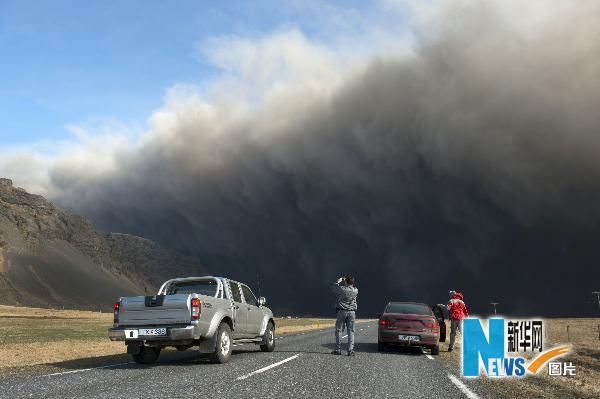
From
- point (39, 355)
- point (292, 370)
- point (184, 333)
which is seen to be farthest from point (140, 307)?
point (39, 355)

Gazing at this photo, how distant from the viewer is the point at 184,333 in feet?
40.1

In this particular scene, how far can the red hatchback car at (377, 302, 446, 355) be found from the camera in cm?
1736

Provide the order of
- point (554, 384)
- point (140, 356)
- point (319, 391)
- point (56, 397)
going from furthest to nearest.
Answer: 1. point (140, 356)
2. point (554, 384)
3. point (319, 391)
4. point (56, 397)

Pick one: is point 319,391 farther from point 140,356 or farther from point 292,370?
point 140,356

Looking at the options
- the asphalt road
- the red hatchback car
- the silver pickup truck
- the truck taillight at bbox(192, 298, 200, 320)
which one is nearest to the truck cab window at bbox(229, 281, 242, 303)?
the silver pickup truck

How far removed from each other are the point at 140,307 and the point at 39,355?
7.57 meters

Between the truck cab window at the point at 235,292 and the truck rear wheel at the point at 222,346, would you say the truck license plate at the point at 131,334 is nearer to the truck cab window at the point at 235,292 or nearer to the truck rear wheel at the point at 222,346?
the truck rear wheel at the point at 222,346

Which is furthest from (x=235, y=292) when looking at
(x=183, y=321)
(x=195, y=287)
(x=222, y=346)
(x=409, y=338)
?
(x=409, y=338)

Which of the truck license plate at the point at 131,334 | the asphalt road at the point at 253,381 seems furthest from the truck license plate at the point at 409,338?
the truck license plate at the point at 131,334

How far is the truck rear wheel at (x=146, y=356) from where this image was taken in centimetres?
1362

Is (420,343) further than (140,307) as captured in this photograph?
Yes

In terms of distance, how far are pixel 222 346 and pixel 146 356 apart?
2026 mm

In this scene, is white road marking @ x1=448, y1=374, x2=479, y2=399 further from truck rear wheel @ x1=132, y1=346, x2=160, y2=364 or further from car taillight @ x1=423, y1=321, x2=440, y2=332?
truck rear wheel @ x1=132, y1=346, x2=160, y2=364

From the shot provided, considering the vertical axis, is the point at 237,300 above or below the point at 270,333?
above
